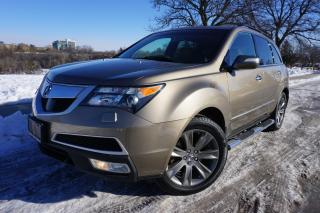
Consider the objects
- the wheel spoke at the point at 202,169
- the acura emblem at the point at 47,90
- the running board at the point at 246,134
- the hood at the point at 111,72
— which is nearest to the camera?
the hood at the point at 111,72

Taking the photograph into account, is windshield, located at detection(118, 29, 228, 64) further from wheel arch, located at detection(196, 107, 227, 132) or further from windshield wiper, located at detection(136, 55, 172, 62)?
wheel arch, located at detection(196, 107, 227, 132)

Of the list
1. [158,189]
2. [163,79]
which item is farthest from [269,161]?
[163,79]

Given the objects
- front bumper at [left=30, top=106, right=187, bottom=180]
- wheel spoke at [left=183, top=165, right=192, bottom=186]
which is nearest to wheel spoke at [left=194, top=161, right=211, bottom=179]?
wheel spoke at [left=183, top=165, right=192, bottom=186]

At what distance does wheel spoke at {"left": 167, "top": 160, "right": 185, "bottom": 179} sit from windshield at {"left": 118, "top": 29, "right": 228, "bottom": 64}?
4.00ft

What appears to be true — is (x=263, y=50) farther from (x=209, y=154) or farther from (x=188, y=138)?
(x=188, y=138)

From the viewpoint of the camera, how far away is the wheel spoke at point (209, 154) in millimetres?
3693

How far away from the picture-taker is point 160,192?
3693 mm

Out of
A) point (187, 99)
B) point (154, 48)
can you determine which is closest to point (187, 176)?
point (187, 99)

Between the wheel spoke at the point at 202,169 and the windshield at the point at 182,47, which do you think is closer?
the wheel spoke at the point at 202,169

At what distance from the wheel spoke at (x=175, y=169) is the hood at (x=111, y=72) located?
2.81 ft

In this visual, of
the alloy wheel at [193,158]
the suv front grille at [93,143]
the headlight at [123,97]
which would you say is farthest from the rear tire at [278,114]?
the suv front grille at [93,143]

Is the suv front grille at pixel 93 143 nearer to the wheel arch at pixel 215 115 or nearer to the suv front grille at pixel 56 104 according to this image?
the suv front grille at pixel 56 104

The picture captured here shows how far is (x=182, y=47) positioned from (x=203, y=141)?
1.37 metres

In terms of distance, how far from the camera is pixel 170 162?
3482 millimetres
